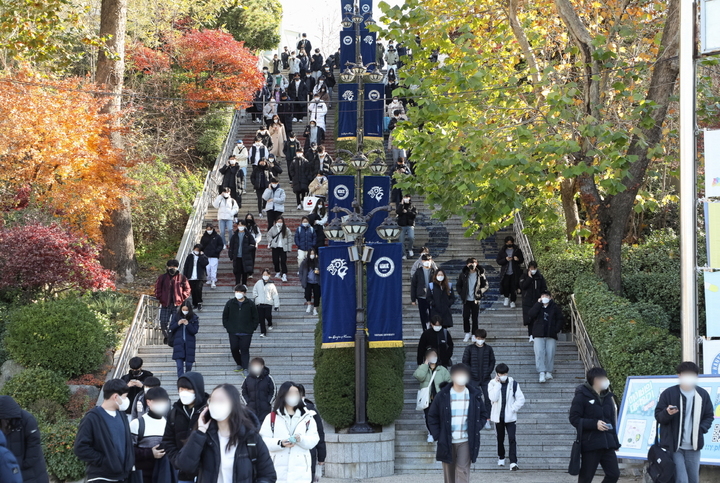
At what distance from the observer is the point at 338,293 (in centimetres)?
1405

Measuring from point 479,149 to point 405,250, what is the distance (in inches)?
224

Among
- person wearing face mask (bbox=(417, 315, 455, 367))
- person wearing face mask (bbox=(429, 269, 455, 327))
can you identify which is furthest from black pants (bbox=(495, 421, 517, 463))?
person wearing face mask (bbox=(429, 269, 455, 327))

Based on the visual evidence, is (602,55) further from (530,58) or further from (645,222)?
(645,222)

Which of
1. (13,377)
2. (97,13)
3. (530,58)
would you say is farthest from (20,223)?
(97,13)

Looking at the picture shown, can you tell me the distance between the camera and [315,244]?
1962cm

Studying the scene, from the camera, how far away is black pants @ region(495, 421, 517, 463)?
13016 millimetres

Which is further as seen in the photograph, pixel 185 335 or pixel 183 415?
pixel 185 335

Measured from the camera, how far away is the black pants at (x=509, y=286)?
19.6 metres

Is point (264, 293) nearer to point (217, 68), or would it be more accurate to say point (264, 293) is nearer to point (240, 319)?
point (240, 319)

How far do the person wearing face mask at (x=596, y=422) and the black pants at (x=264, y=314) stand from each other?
9.23 metres

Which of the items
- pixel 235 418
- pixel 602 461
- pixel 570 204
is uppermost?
pixel 570 204

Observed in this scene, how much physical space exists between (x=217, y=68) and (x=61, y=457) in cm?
2042

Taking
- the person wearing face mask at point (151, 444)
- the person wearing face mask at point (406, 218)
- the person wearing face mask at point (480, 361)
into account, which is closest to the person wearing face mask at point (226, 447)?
the person wearing face mask at point (151, 444)

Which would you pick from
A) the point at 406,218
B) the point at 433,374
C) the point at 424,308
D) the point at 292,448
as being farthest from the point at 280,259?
the point at 292,448
